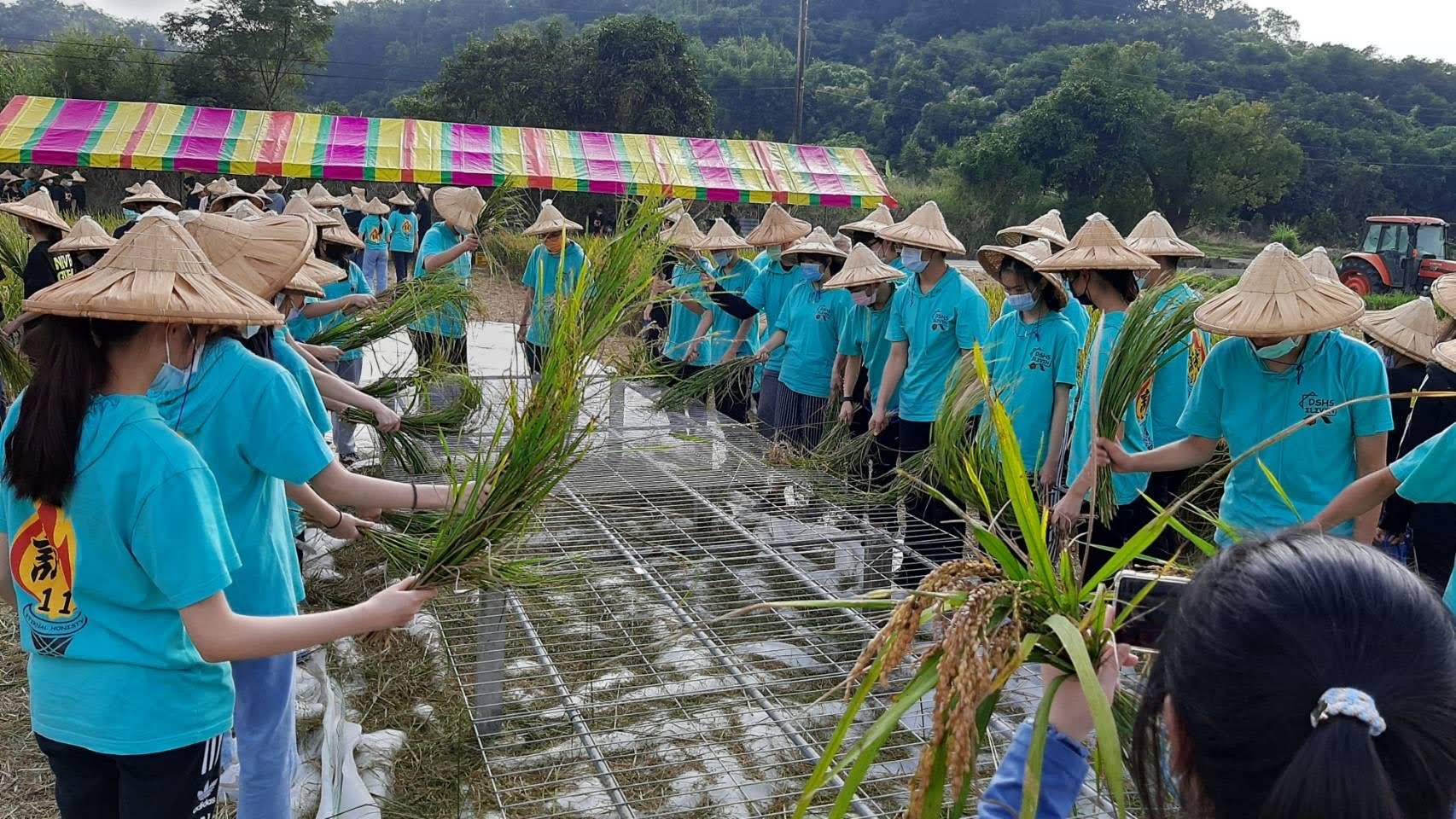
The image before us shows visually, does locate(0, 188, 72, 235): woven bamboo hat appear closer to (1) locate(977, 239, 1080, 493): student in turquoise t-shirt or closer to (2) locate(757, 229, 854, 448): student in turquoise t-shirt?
(2) locate(757, 229, 854, 448): student in turquoise t-shirt

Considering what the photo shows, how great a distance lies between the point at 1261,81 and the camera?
4644cm

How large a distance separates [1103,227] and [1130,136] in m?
29.3

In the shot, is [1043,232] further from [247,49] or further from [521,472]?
[247,49]

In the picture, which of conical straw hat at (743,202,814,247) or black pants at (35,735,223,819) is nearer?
black pants at (35,735,223,819)

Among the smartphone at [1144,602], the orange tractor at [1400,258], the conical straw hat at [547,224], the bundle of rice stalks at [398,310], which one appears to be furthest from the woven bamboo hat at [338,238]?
the orange tractor at [1400,258]

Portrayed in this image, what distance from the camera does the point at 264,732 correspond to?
6.74 feet

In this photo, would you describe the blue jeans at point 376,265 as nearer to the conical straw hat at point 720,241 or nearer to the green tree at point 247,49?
the conical straw hat at point 720,241

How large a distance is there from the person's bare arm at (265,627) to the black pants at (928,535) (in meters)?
1.70

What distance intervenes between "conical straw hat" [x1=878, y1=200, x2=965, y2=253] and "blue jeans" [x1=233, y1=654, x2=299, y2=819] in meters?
2.86

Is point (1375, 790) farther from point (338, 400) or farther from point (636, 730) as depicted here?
point (338, 400)

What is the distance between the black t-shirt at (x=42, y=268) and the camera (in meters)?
4.80

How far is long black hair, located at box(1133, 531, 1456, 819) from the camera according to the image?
0.72 m

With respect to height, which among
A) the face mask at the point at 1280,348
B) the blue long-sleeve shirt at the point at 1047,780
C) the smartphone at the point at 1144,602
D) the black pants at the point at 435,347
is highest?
the face mask at the point at 1280,348

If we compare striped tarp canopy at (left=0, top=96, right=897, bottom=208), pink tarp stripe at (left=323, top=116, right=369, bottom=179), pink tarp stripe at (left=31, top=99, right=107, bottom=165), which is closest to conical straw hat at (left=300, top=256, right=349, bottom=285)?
striped tarp canopy at (left=0, top=96, right=897, bottom=208)
